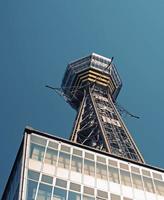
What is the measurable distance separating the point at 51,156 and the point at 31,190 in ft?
13.6

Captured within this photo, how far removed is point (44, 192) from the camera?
2412 centimetres

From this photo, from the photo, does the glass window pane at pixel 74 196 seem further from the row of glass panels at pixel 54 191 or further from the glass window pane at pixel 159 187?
the glass window pane at pixel 159 187

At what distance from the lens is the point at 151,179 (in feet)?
96.6

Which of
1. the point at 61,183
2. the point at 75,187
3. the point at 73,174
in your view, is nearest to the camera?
the point at 61,183

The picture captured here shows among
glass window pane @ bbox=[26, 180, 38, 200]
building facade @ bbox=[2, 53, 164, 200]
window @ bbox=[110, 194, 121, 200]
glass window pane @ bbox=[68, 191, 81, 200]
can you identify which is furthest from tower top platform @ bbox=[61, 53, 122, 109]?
glass window pane @ bbox=[26, 180, 38, 200]

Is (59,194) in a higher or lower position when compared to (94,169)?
lower

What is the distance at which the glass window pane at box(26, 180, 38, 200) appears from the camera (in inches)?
921

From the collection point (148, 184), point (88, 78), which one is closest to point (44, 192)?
point (148, 184)

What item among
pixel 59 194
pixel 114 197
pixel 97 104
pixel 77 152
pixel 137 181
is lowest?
pixel 59 194

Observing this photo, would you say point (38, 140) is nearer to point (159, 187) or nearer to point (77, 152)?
point (77, 152)

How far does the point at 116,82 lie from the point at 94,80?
478cm

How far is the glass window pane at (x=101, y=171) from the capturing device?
1107 inches

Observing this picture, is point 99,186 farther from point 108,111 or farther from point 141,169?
point 108,111

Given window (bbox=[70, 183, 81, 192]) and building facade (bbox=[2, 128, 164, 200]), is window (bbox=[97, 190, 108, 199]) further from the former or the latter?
window (bbox=[70, 183, 81, 192])
